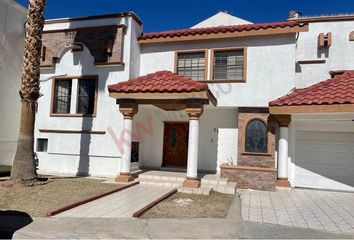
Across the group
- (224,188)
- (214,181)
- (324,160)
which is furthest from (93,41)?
(324,160)

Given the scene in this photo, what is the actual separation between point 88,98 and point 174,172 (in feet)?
17.6

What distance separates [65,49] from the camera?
15266 millimetres

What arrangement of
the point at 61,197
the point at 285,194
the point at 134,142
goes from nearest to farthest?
the point at 61,197 → the point at 285,194 → the point at 134,142

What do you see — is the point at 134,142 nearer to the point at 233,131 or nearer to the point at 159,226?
the point at 233,131

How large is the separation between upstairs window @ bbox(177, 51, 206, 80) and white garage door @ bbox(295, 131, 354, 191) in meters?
5.11

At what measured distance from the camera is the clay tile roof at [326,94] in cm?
1145

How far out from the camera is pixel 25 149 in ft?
37.2

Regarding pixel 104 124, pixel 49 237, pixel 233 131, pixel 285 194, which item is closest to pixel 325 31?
pixel 233 131

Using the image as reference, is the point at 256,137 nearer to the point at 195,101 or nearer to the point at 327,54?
the point at 195,101

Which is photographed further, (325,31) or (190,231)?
(325,31)

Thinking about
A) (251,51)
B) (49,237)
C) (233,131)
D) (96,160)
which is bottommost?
(49,237)

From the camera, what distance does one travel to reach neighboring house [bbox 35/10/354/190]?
42.5 feet

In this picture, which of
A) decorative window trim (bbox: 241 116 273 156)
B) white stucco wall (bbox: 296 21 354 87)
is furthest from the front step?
white stucco wall (bbox: 296 21 354 87)

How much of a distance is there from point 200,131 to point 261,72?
391 cm
